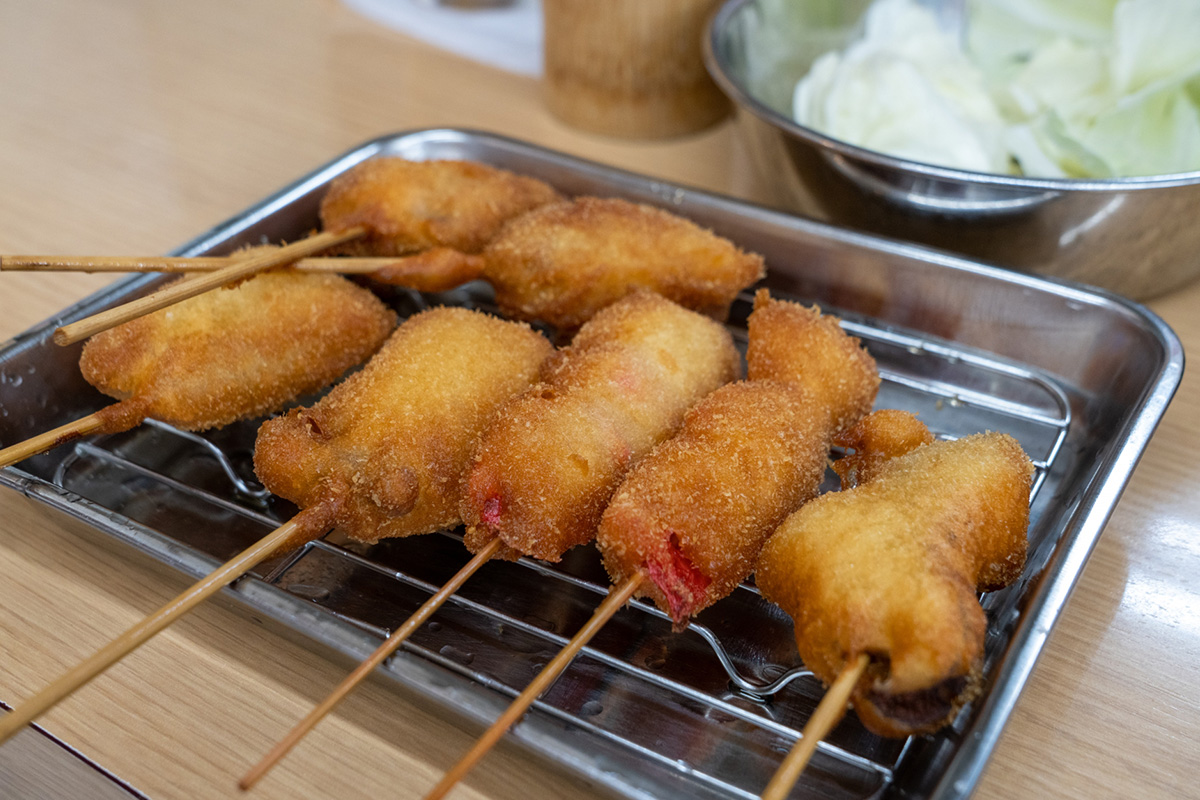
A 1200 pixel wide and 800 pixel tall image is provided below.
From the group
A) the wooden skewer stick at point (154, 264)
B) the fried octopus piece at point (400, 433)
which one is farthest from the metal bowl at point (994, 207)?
the wooden skewer stick at point (154, 264)

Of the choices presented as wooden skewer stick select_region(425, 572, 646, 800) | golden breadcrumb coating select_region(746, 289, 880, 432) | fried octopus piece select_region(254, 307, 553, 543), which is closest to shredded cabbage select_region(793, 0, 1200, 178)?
golden breadcrumb coating select_region(746, 289, 880, 432)

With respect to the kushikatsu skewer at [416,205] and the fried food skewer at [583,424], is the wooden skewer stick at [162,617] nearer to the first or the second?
the fried food skewer at [583,424]

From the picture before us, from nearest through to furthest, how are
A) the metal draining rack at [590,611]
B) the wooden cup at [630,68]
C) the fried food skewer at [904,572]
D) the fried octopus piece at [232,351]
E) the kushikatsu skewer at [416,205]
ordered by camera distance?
the fried food skewer at [904,572]
the metal draining rack at [590,611]
the fried octopus piece at [232,351]
the kushikatsu skewer at [416,205]
the wooden cup at [630,68]

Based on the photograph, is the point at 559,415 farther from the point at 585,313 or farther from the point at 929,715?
the point at 929,715

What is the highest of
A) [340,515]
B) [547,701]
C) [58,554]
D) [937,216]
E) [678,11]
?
[678,11]

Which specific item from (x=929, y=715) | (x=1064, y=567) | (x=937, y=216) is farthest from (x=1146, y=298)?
(x=929, y=715)

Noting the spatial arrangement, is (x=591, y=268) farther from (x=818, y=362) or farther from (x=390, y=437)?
(x=390, y=437)

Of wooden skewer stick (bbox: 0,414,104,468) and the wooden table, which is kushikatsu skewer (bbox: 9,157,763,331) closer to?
wooden skewer stick (bbox: 0,414,104,468)
